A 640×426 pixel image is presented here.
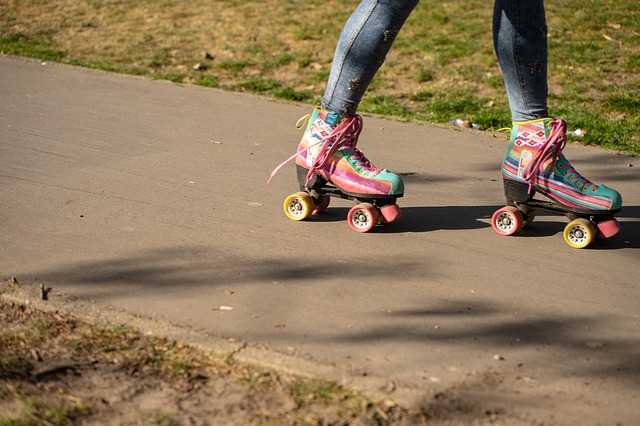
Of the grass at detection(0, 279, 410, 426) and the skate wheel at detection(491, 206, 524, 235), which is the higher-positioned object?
the skate wheel at detection(491, 206, 524, 235)

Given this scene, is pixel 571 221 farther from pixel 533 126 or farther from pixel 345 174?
pixel 345 174

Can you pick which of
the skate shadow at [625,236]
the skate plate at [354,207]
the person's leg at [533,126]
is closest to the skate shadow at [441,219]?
the skate plate at [354,207]

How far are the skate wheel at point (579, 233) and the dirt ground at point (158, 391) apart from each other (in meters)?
1.70

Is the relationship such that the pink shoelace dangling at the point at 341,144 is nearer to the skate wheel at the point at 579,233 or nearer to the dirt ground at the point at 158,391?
the skate wheel at the point at 579,233

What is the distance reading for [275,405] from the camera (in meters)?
2.80

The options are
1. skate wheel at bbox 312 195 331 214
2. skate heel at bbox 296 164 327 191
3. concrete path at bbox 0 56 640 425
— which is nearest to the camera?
concrete path at bbox 0 56 640 425

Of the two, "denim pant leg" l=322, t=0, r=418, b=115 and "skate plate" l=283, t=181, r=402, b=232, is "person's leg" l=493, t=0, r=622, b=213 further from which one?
"skate plate" l=283, t=181, r=402, b=232

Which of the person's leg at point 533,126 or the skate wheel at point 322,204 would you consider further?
the skate wheel at point 322,204

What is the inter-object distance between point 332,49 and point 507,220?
17.1 ft

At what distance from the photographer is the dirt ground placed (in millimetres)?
2727

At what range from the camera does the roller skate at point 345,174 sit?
14.6 feet

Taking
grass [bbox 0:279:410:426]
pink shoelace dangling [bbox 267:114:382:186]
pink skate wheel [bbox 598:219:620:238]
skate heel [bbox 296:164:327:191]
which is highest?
pink shoelace dangling [bbox 267:114:382:186]

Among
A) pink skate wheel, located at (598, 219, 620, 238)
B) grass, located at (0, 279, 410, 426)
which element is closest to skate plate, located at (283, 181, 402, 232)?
pink skate wheel, located at (598, 219, 620, 238)

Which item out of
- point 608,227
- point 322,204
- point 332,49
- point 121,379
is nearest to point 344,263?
point 322,204
